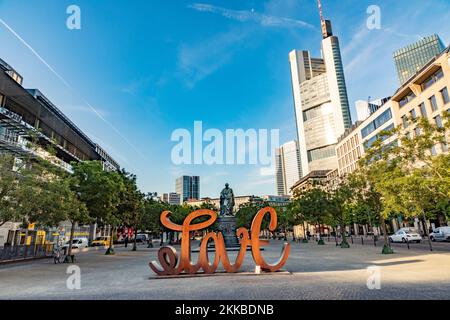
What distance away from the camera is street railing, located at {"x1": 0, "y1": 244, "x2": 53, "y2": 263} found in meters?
22.6

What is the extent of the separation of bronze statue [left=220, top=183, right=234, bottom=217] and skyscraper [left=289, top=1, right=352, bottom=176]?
116961 mm

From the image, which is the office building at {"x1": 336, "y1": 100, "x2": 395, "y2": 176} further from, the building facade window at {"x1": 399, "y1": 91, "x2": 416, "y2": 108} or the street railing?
the street railing

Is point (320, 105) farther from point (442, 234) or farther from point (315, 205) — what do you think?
point (315, 205)

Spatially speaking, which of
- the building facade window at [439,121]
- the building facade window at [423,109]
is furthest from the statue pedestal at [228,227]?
the building facade window at [423,109]

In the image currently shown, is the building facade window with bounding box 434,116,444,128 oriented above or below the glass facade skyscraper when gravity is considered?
below

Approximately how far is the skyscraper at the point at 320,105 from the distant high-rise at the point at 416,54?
47.9 m

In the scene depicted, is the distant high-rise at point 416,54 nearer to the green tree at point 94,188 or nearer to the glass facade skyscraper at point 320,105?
the glass facade skyscraper at point 320,105

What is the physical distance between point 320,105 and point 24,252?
5953 inches

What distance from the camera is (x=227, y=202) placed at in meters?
32.4

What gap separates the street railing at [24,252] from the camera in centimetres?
2264

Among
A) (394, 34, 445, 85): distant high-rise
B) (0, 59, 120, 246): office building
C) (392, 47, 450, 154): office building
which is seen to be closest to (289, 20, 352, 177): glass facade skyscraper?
(394, 34, 445, 85): distant high-rise

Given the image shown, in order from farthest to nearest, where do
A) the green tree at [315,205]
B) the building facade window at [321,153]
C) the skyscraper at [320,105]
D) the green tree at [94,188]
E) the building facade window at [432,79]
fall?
the skyscraper at [320,105]
the building facade window at [321,153]
the building facade window at [432,79]
the green tree at [315,205]
the green tree at [94,188]
